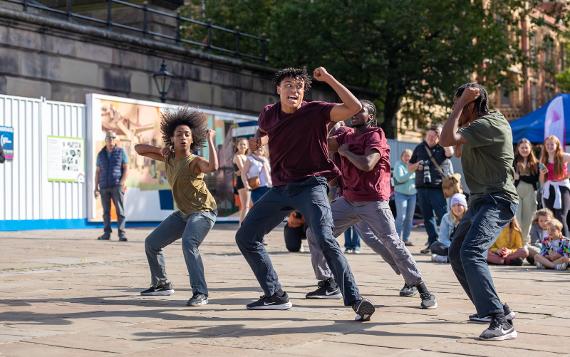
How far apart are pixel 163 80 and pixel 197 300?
15690mm

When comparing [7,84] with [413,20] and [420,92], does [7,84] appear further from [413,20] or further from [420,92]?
[420,92]

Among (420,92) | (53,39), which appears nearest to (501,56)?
(420,92)

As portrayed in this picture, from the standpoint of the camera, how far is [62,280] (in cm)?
987

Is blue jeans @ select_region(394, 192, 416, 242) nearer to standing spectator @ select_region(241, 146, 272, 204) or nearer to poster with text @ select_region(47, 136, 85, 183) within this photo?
standing spectator @ select_region(241, 146, 272, 204)

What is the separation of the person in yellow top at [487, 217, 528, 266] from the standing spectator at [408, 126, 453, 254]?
1685 mm

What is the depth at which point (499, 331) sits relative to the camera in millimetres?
6121

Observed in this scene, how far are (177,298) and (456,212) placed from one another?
5358 mm

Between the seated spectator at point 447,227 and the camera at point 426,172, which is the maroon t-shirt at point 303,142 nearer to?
the seated spectator at point 447,227

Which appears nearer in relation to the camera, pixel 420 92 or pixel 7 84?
pixel 7 84

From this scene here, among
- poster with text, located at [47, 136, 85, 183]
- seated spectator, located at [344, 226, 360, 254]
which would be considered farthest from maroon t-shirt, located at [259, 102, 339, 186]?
poster with text, located at [47, 136, 85, 183]

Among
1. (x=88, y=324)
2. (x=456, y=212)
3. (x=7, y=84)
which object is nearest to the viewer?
(x=88, y=324)

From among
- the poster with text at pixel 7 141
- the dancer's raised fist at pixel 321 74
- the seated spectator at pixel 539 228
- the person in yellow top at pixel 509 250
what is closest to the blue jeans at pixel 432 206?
the person in yellow top at pixel 509 250

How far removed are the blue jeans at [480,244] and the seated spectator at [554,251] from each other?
5169 mm

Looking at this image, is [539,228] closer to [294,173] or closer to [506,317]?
[294,173]
